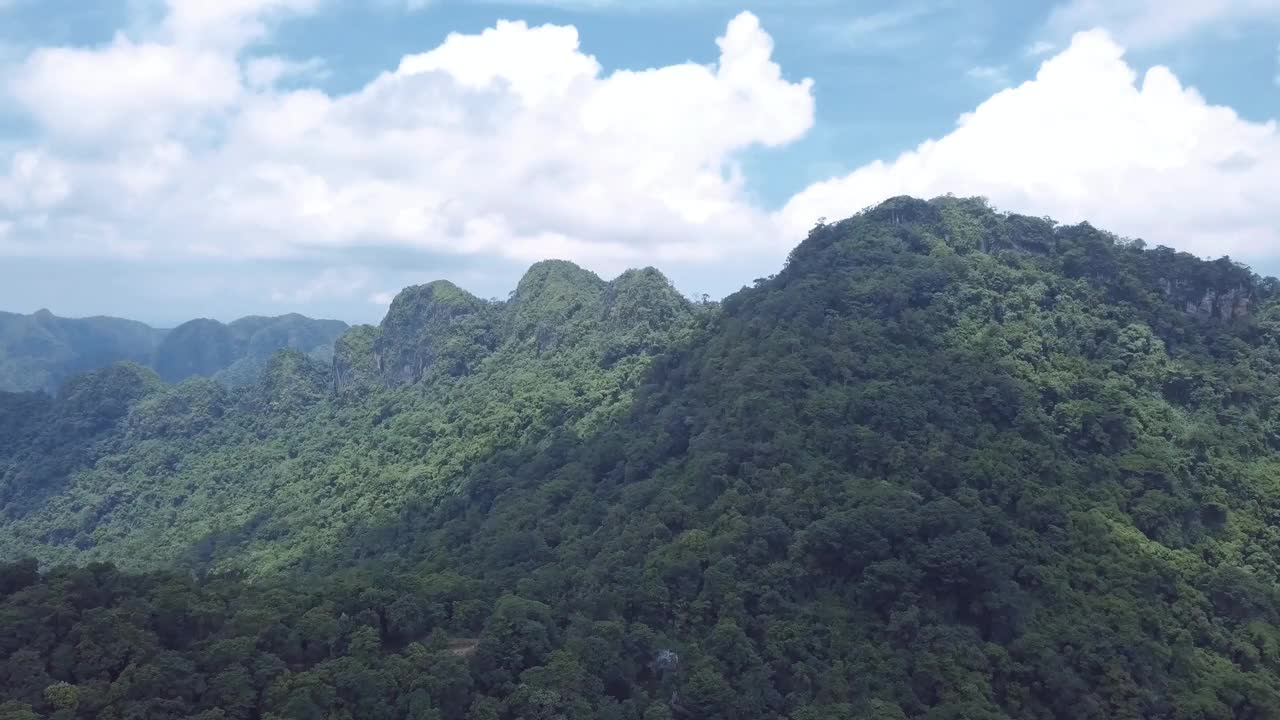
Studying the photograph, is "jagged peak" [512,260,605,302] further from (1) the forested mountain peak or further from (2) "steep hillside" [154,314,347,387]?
(2) "steep hillside" [154,314,347,387]

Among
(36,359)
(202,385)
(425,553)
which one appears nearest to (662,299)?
(425,553)

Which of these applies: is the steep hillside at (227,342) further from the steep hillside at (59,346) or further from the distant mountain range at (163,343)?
the steep hillside at (59,346)

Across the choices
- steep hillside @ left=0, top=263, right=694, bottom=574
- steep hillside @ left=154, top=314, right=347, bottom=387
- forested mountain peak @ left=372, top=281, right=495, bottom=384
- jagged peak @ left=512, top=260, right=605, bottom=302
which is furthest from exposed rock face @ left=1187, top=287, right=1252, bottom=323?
steep hillside @ left=154, top=314, right=347, bottom=387

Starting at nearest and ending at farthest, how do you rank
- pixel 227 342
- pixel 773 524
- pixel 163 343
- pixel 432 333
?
pixel 773 524
pixel 432 333
pixel 227 342
pixel 163 343

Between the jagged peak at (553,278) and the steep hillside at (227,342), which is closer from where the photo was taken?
the jagged peak at (553,278)

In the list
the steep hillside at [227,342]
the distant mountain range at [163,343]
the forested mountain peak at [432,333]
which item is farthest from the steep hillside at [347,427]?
the steep hillside at [227,342]

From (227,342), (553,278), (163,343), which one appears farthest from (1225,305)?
(163,343)

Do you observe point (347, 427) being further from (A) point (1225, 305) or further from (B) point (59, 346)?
(B) point (59, 346)

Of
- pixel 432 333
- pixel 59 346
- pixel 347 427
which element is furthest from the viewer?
pixel 59 346
